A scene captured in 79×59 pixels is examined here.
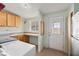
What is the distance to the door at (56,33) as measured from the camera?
3.54ft

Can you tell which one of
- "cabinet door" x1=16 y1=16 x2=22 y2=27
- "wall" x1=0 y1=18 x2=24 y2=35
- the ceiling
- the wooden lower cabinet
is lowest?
the wooden lower cabinet

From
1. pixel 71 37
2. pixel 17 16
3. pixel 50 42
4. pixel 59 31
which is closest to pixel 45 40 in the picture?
pixel 50 42

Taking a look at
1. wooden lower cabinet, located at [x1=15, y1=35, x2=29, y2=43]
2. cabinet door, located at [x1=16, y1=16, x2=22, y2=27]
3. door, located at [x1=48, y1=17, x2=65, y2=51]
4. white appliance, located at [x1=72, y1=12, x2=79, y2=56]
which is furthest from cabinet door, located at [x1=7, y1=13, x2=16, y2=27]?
white appliance, located at [x1=72, y1=12, x2=79, y2=56]

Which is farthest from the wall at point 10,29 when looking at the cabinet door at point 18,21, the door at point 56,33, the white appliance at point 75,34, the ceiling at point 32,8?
the white appliance at point 75,34

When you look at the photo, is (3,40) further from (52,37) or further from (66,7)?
(66,7)

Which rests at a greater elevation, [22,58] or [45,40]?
[45,40]

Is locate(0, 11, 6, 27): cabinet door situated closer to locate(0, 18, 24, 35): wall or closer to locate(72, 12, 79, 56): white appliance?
locate(0, 18, 24, 35): wall

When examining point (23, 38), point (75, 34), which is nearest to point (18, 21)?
point (23, 38)

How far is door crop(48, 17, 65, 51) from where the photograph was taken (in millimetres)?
1080

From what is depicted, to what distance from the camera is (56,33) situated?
113 centimetres

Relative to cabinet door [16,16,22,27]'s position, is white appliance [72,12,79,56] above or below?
below

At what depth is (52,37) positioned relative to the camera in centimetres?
113

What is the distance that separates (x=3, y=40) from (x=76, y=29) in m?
0.85

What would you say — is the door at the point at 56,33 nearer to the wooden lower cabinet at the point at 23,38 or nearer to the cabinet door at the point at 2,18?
the wooden lower cabinet at the point at 23,38
